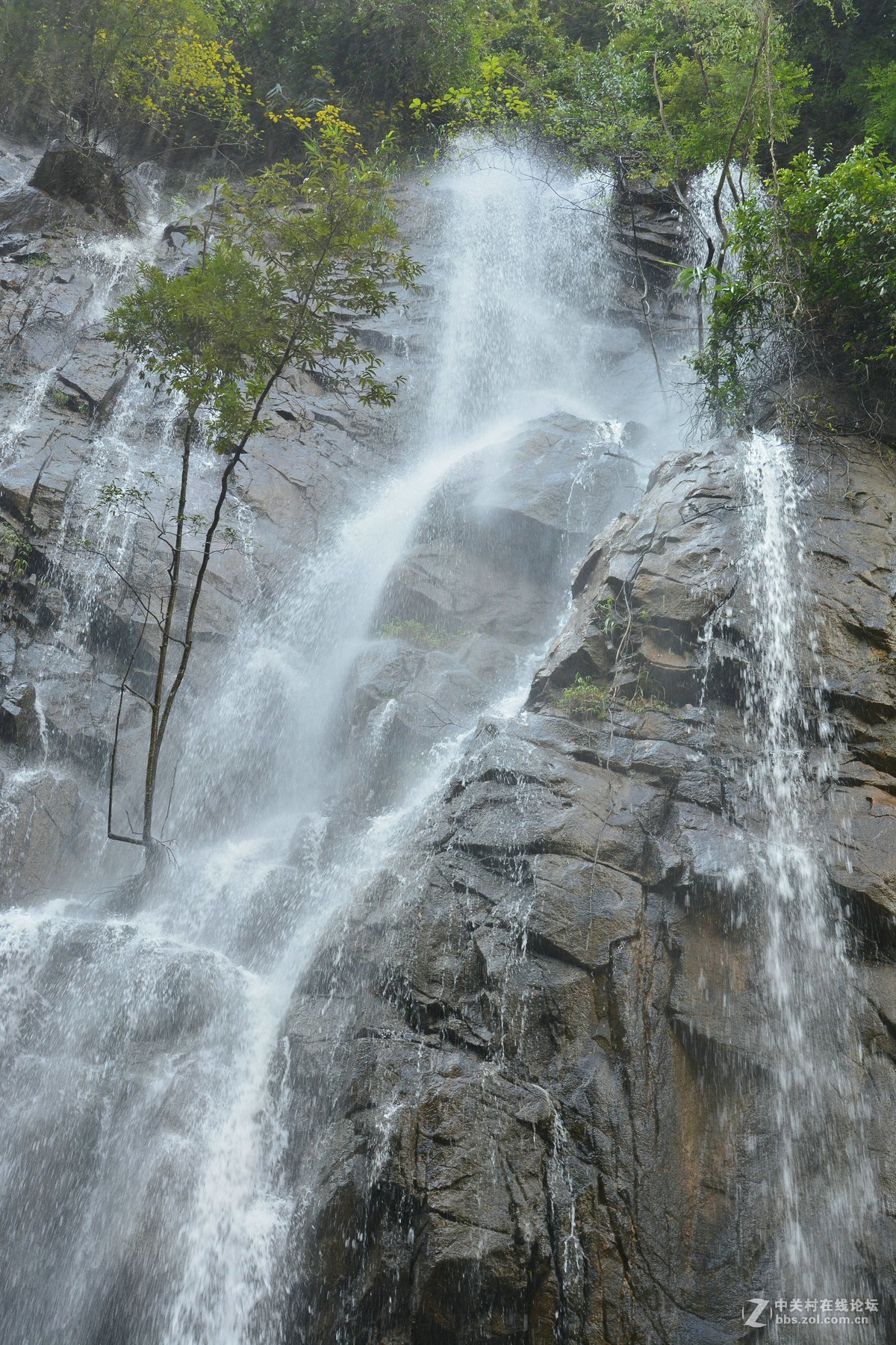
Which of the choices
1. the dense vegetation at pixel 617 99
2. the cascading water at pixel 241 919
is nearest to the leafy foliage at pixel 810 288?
the dense vegetation at pixel 617 99

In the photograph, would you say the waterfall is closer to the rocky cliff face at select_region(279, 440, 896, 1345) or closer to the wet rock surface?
the rocky cliff face at select_region(279, 440, 896, 1345)

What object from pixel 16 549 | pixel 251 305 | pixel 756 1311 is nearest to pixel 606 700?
pixel 756 1311

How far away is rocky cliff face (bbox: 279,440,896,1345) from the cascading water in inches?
23.2

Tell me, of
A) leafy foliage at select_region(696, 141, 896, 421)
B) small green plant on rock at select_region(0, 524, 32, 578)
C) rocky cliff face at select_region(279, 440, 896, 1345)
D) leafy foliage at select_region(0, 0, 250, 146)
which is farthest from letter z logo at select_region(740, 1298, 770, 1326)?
leafy foliage at select_region(0, 0, 250, 146)

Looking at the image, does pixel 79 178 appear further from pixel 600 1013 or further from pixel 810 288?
pixel 600 1013

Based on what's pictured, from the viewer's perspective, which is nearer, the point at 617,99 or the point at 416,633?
the point at 416,633

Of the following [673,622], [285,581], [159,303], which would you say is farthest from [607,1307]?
[285,581]

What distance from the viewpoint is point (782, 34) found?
1272 centimetres

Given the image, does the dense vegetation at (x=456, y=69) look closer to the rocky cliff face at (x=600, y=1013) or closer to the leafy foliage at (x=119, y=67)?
the leafy foliage at (x=119, y=67)

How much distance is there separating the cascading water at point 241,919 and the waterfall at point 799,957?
2971mm

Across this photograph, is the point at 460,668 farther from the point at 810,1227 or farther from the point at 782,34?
the point at 782,34

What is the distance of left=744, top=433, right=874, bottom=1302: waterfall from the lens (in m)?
4.81

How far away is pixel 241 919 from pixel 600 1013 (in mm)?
3498

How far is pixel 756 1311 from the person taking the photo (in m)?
4.61
